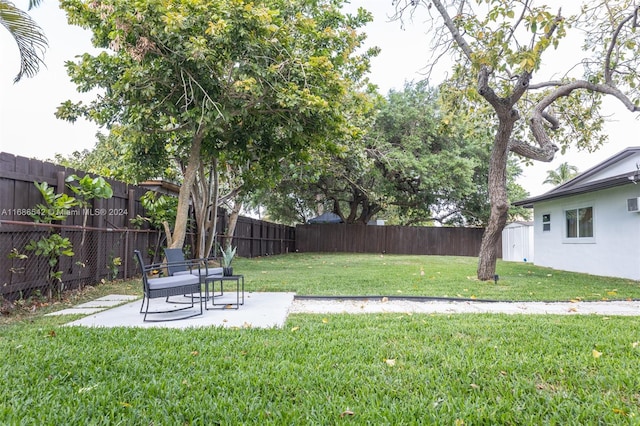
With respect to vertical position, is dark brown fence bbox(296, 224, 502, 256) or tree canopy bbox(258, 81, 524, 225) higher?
tree canopy bbox(258, 81, 524, 225)

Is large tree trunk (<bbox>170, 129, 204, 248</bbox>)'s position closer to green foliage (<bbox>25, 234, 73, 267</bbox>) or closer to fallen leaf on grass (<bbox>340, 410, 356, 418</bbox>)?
green foliage (<bbox>25, 234, 73, 267</bbox>)

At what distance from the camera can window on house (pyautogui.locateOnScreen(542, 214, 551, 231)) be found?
13414 mm

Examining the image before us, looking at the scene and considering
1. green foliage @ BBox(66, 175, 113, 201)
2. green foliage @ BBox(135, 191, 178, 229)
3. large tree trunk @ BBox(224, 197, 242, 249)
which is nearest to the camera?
green foliage @ BBox(66, 175, 113, 201)

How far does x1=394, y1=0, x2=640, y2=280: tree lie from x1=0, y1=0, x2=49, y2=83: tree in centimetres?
598

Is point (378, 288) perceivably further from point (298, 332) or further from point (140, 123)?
point (140, 123)

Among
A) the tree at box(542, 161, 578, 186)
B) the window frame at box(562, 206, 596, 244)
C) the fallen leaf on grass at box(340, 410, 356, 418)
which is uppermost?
the tree at box(542, 161, 578, 186)

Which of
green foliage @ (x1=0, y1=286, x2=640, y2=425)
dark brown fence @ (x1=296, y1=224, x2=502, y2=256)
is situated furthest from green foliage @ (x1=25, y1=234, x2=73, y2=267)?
dark brown fence @ (x1=296, y1=224, x2=502, y2=256)

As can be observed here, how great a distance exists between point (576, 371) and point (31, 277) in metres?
6.11

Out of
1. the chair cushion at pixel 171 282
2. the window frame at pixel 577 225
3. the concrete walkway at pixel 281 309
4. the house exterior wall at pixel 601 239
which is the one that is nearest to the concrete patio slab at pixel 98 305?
the concrete walkway at pixel 281 309

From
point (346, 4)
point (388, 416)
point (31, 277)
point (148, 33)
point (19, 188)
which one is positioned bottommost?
point (388, 416)

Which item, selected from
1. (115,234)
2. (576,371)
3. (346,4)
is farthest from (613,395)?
(346,4)

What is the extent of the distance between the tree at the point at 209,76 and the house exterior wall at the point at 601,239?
703cm

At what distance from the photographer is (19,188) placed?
16.6 ft

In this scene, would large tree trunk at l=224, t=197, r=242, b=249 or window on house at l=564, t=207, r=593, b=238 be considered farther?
large tree trunk at l=224, t=197, r=242, b=249
